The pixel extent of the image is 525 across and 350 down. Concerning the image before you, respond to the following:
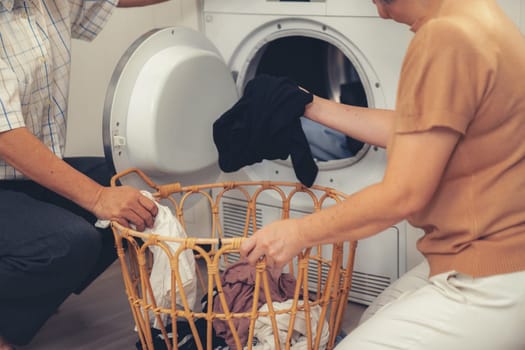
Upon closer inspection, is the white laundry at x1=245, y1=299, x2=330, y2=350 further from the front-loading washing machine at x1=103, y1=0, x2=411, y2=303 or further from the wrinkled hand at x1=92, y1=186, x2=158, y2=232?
the front-loading washing machine at x1=103, y1=0, x2=411, y2=303

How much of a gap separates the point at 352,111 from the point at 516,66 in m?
0.49

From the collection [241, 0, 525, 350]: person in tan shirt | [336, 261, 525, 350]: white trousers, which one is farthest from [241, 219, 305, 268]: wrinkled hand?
[336, 261, 525, 350]: white trousers

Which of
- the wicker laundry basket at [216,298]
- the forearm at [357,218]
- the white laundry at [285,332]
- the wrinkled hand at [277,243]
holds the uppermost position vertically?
the forearm at [357,218]

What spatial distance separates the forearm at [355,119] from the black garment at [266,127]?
39 mm

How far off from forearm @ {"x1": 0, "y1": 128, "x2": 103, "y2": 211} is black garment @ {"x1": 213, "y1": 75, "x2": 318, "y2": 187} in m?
0.29

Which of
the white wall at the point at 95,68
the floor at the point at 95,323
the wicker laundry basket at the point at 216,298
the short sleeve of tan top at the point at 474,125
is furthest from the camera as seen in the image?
the white wall at the point at 95,68

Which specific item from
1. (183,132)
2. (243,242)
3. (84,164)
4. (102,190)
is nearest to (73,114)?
(84,164)

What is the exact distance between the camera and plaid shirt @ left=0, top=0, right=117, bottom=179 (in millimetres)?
1449

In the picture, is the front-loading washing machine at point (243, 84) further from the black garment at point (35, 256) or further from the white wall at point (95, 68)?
the white wall at point (95, 68)

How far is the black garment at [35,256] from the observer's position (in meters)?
1.46

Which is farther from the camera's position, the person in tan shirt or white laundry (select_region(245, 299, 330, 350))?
white laundry (select_region(245, 299, 330, 350))

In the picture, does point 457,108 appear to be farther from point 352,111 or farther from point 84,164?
point 84,164

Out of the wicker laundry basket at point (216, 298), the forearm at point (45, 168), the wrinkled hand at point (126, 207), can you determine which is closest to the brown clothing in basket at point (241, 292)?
the wicker laundry basket at point (216, 298)

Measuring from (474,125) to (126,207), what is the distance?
2.23 ft
